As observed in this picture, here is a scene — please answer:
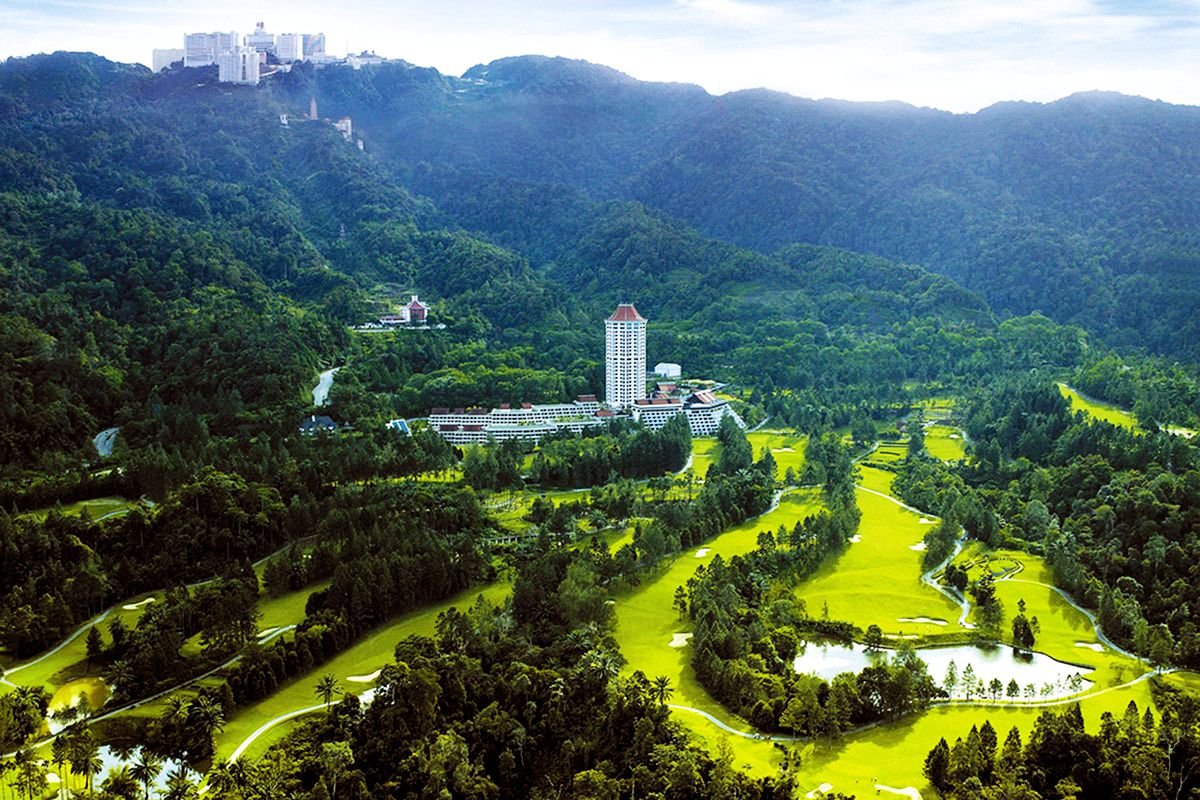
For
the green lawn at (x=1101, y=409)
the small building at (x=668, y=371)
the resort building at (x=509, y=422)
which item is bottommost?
the resort building at (x=509, y=422)

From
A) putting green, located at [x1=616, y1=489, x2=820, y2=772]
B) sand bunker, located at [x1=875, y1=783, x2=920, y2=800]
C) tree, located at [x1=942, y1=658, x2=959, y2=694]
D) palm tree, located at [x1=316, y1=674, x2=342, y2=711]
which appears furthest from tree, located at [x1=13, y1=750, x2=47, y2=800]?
tree, located at [x1=942, y1=658, x2=959, y2=694]

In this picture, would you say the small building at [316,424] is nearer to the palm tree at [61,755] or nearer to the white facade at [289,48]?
the palm tree at [61,755]

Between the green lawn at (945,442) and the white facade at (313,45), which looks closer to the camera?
the green lawn at (945,442)

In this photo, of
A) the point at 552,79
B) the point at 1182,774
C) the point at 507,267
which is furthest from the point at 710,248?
the point at 1182,774

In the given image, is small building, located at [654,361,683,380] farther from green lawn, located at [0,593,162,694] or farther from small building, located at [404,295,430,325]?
green lawn, located at [0,593,162,694]

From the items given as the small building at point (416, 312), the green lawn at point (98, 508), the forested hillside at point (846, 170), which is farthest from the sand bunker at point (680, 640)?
the forested hillside at point (846, 170)

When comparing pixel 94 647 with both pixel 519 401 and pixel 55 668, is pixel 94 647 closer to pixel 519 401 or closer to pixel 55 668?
pixel 55 668
